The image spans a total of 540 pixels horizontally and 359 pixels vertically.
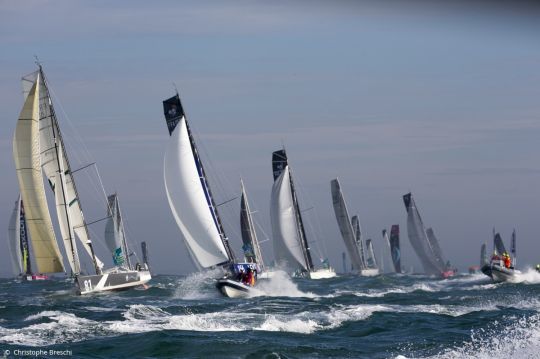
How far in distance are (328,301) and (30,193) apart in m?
14.9

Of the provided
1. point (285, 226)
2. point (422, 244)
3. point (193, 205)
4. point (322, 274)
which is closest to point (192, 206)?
point (193, 205)

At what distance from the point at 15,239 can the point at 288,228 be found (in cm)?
3602

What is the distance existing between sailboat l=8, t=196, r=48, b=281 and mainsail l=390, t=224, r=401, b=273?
45.3m

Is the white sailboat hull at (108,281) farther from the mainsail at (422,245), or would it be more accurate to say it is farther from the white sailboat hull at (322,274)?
the mainsail at (422,245)

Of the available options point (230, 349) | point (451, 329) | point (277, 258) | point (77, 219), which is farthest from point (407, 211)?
point (230, 349)

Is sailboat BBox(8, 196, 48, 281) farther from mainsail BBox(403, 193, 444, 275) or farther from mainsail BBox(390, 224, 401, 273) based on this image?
mainsail BBox(390, 224, 401, 273)

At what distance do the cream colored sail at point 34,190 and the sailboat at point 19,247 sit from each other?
47.0m

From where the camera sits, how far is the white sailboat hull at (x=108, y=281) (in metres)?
45.7

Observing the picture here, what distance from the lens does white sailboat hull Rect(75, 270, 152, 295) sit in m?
45.7

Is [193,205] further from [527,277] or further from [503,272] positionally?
[527,277]

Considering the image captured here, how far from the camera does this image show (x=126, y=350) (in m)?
25.1

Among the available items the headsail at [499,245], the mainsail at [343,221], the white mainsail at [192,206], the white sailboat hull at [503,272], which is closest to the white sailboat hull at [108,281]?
the white mainsail at [192,206]

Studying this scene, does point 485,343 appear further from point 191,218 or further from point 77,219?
point 77,219

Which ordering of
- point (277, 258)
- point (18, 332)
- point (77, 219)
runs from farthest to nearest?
point (277, 258)
point (77, 219)
point (18, 332)
